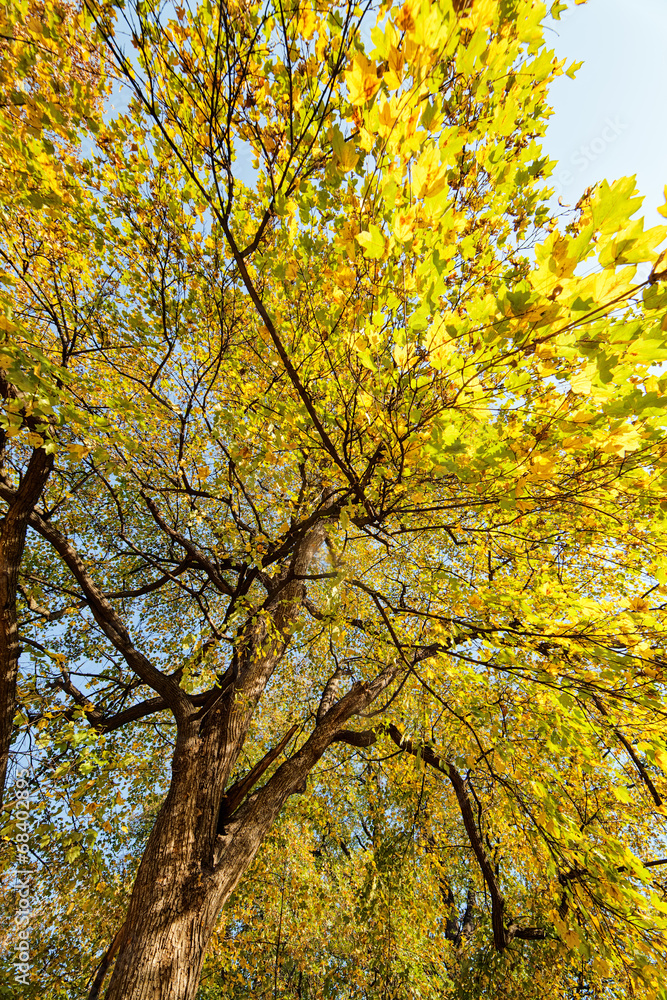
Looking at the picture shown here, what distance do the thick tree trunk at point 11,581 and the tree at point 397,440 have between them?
0.24 meters

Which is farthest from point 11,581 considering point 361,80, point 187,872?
point 361,80

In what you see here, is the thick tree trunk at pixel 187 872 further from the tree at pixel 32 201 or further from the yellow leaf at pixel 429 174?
the yellow leaf at pixel 429 174

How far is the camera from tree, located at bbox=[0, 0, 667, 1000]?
3.83 ft

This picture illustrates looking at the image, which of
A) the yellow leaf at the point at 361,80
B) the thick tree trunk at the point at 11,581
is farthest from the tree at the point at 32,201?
the yellow leaf at the point at 361,80

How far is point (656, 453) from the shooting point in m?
1.72

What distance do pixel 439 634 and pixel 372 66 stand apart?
10.3 feet

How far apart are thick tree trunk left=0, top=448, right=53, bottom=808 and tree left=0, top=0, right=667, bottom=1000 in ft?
0.77

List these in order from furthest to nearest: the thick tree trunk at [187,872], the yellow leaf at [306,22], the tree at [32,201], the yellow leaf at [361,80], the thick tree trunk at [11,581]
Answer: the thick tree trunk at [11,581], the thick tree trunk at [187,872], the tree at [32,201], the yellow leaf at [306,22], the yellow leaf at [361,80]

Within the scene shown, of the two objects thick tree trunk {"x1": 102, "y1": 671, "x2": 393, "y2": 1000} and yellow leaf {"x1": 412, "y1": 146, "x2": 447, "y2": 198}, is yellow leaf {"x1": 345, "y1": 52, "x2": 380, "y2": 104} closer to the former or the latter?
yellow leaf {"x1": 412, "y1": 146, "x2": 447, "y2": 198}

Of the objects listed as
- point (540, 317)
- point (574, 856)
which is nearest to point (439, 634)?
point (574, 856)

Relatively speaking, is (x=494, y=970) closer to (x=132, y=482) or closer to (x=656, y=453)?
(x=656, y=453)

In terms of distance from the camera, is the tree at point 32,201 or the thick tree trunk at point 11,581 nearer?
the tree at point 32,201

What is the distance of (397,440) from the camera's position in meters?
1.61

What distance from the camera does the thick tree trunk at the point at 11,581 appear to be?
270cm
